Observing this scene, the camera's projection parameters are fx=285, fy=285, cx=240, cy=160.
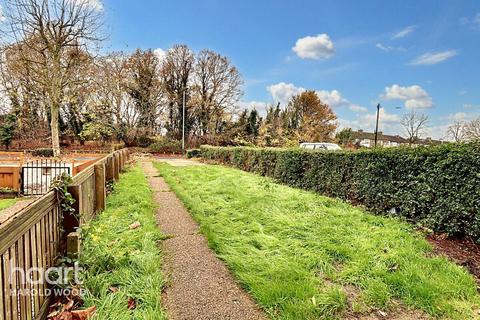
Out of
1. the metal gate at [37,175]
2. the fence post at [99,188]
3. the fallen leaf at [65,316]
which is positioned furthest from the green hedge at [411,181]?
the metal gate at [37,175]

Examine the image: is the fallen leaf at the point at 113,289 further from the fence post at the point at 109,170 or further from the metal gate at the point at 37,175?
the metal gate at the point at 37,175

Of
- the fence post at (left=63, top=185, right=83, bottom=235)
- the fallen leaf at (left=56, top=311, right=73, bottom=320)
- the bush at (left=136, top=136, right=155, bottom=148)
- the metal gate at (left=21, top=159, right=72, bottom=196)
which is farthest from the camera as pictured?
the bush at (left=136, top=136, right=155, bottom=148)

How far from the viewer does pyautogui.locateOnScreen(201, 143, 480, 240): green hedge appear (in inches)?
169

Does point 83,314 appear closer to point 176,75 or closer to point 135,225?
point 135,225

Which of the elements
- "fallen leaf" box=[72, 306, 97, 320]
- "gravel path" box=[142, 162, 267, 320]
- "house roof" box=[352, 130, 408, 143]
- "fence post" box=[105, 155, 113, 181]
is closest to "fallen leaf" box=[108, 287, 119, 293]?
"fallen leaf" box=[72, 306, 97, 320]

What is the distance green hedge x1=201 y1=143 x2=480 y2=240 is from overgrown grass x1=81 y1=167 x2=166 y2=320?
4420 millimetres

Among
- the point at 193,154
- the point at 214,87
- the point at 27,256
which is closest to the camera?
the point at 27,256

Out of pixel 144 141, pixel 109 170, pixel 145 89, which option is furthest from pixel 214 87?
pixel 109 170

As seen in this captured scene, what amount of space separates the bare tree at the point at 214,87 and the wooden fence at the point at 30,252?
33000mm

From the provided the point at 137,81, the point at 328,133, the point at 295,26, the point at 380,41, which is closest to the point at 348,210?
the point at 380,41

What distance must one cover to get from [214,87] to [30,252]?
34760mm

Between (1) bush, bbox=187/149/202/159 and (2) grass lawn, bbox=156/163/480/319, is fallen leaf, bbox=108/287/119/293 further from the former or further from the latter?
(1) bush, bbox=187/149/202/159

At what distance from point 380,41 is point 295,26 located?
7.47m

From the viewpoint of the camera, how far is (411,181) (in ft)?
17.5
